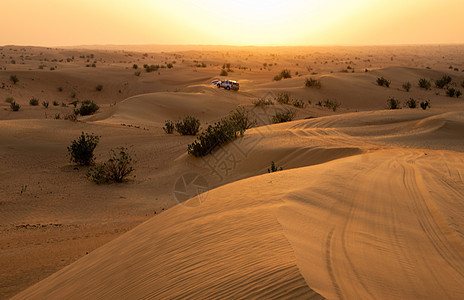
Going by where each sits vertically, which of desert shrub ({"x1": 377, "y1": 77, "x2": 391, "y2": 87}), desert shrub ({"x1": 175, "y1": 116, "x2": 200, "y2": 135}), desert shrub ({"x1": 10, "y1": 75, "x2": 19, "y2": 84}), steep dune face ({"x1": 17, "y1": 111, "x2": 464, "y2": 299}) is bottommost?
desert shrub ({"x1": 175, "y1": 116, "x2": 200, "y2": 135})

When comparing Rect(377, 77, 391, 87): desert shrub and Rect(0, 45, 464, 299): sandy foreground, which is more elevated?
Rect(377, 77, 391, 87): desert shrub

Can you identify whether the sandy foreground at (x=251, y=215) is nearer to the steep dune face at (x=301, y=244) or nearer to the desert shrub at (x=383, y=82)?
the steep dune face at (x=301, y=244)

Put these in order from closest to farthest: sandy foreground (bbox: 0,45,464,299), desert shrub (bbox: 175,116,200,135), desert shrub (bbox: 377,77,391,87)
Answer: sandy foreground (bbox: 0,45,464,299)
desert shrub (bbox: 175,116,200,135)
desert shrub (bbox: 377,77,391,87)

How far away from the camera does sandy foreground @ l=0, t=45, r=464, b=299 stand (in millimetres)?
2660

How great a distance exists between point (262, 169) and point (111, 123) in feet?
31.9

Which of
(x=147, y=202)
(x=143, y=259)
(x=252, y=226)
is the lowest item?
(x=147, y=202)

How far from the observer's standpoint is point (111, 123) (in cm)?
1605

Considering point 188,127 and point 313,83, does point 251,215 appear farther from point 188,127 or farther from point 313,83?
point 313,83

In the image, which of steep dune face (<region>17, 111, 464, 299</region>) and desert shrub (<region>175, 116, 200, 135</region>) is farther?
desert shrub (<region>175, 116, 200, 135</region>)

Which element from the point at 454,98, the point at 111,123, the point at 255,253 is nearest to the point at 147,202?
the point at 255,253

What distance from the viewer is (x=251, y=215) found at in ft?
12.4

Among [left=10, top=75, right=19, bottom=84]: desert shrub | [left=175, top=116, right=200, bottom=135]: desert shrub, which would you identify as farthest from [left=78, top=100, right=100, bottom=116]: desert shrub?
[left=10, top=75, right=19, bottom=84]: desert shrub

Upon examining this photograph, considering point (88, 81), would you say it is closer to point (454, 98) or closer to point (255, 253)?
point (454, 98)

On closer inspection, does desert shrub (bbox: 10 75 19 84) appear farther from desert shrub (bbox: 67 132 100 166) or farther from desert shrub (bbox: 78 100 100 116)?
desert shrub (bbox: 67 132 100 166)
